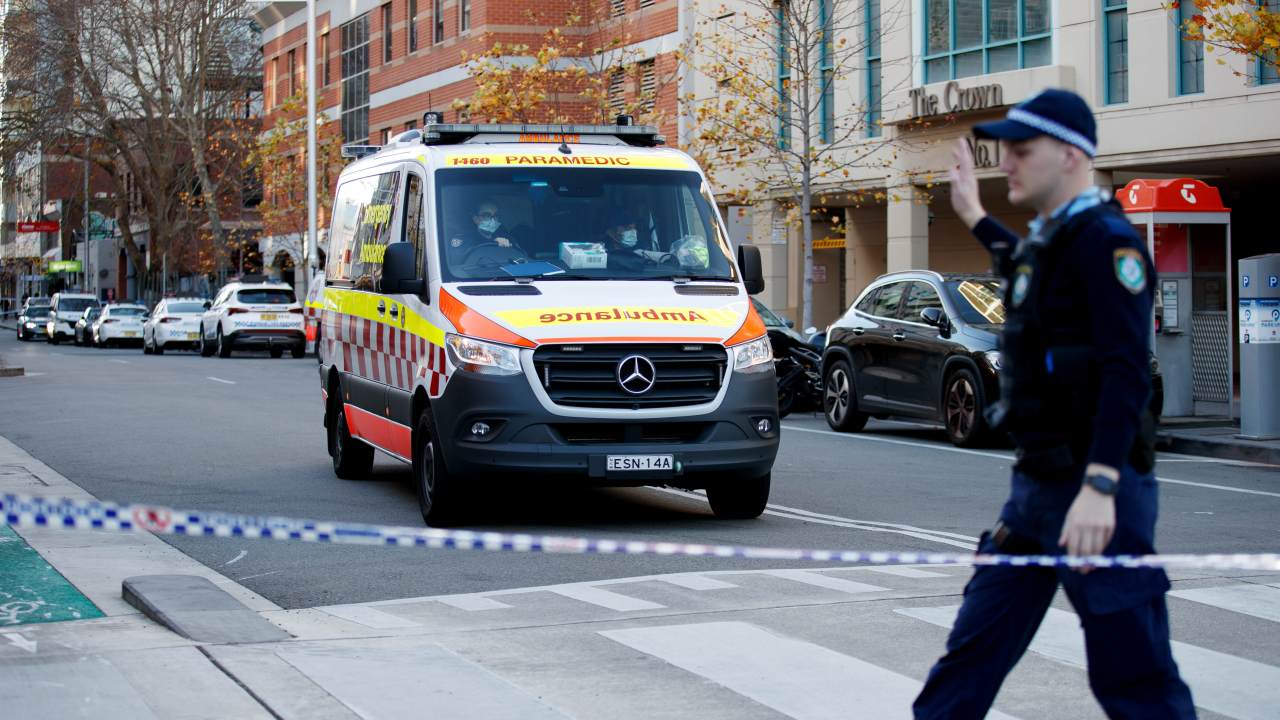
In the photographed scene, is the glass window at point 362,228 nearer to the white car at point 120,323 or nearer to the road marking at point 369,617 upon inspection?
the road marking at point 369,617

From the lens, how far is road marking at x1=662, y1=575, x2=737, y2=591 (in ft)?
27.7

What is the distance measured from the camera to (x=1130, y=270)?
12.8 ft

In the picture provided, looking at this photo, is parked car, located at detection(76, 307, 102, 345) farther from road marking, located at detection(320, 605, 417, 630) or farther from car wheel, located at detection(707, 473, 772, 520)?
road marking, located at detection(320, 605, 417, 630)

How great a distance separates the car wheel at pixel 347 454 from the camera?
13.7 meters

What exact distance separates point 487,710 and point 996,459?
1041cm

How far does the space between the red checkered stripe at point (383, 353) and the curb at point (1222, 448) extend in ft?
26.8

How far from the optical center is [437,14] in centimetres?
4994

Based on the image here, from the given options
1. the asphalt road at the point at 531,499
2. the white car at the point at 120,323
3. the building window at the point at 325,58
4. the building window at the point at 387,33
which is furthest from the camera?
the building window at the point at 325,58

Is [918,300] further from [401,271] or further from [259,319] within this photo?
[259,319]

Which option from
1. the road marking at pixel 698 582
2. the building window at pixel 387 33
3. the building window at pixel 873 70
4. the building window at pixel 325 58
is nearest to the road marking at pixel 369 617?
the road marking at pixel 698 582

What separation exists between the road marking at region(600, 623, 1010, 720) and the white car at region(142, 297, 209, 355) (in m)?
39.5

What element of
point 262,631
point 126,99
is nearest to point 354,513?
point 262,631

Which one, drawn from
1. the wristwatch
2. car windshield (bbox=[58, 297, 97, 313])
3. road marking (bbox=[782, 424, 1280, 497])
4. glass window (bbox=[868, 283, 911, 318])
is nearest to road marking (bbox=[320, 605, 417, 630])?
the wristwatch

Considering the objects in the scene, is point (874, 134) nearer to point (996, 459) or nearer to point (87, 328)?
point (996, 459)
